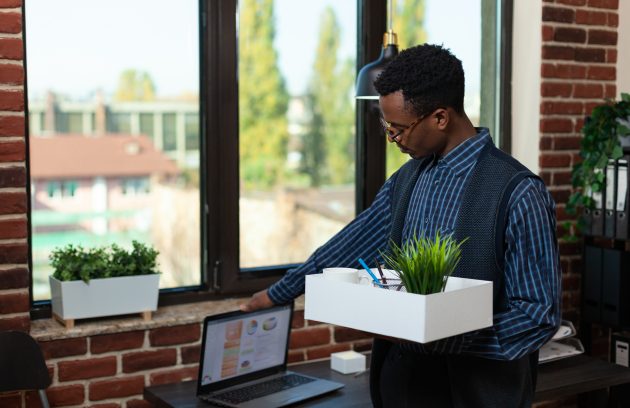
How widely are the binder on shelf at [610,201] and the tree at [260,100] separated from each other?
1261 millimetres

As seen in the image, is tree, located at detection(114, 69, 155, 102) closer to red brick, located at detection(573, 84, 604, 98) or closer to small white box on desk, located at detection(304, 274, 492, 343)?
small white box on desk, located at detection(304, 274, 492, 343)

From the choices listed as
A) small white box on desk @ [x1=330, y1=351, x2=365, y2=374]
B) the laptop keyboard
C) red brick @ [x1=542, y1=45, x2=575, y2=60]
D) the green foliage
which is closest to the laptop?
the laptop keyboard

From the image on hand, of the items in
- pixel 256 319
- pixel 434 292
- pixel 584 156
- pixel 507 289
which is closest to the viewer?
pixel 434 292

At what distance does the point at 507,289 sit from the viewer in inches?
63.7

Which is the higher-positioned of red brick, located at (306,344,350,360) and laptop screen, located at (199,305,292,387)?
laptop screen, located at (199,305,292,387)

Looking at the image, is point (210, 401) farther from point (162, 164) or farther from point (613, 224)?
point (613, 224)

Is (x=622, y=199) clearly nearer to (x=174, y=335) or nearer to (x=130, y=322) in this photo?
(x=174, y=335)

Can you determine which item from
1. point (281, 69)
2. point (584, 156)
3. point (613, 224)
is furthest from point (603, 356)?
point (281, 69)

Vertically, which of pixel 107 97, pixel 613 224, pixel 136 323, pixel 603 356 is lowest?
pixel 603 356

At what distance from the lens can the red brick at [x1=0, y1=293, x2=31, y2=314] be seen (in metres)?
2.43

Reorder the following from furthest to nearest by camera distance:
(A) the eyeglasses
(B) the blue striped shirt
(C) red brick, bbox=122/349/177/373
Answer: (C) red brick, bbox=122/349/177/373
(A) the eyeglasses
(B) the blue striped shirt

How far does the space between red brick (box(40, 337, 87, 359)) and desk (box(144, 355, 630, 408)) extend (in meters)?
0.24

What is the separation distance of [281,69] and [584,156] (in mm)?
1255

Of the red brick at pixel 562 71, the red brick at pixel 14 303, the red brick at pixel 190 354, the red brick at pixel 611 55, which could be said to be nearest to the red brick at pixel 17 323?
the red brick at pixel 14 303
